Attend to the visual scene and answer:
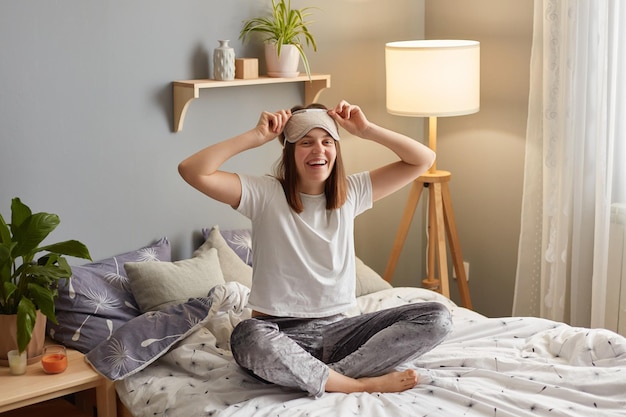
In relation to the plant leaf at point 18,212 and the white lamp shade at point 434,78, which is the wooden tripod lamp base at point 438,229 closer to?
the white lamp shade at point 434,78

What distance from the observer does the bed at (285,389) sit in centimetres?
228

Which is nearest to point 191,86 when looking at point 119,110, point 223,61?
point 223,61

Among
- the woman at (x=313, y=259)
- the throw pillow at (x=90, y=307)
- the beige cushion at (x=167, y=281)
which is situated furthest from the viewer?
the beige cushion at (x=167, y=281)

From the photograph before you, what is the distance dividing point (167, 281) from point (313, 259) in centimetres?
59

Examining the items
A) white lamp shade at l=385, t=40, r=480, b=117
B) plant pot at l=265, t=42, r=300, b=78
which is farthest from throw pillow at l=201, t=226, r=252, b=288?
white lamp shade at l=385, t=40, r=480, b=117

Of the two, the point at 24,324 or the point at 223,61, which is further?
the point at 223,61

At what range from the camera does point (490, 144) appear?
147 inches

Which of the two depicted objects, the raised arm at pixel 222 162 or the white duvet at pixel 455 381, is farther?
the raised arm at pixel 222 162

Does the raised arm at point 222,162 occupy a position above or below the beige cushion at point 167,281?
above

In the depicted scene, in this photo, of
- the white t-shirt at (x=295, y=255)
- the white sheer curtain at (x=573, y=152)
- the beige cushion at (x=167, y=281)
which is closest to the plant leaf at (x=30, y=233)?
the beige cushion at (x=167, y=281)

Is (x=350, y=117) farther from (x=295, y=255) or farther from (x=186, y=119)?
(x=186, y=119)

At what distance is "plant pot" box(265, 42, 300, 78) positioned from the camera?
10.6 ft

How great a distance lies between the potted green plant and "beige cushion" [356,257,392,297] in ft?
2.54

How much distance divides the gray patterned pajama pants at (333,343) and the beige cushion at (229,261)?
1.90 ft
